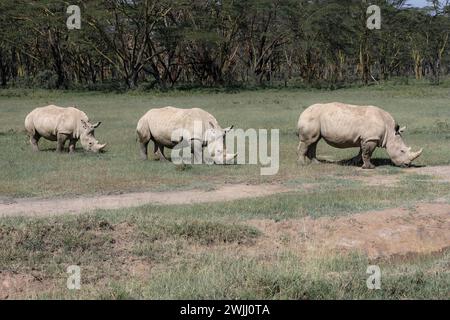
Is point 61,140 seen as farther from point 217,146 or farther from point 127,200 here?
point 127,200

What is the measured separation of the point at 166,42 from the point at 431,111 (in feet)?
80.3

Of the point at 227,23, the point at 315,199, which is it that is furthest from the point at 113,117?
the point at 227,23

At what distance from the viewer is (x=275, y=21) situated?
182ft

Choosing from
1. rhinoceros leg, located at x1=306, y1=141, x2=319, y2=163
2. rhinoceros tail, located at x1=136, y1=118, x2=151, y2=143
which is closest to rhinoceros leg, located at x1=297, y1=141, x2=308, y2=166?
rhinoceros leg, located at x1=306, y1=141, x2=319, y2=163

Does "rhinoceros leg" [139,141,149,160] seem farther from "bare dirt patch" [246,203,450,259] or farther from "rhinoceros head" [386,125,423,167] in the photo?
"bare dirt patch" [246,203,450,259]

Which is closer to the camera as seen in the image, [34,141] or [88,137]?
[88,137]

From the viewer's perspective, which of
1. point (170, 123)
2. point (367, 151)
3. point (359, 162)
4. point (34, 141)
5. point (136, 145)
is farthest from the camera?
point (136, 145)

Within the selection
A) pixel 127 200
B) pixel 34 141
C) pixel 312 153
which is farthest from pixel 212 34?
pixel 127 200

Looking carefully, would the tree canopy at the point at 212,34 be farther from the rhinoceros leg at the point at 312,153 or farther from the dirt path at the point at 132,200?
the dirt path at the point at 132,200

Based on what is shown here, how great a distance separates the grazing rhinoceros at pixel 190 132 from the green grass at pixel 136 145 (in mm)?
→ 529

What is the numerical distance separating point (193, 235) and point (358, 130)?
25.5ft

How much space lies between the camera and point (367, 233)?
888 cm

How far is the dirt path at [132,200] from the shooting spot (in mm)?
10688
